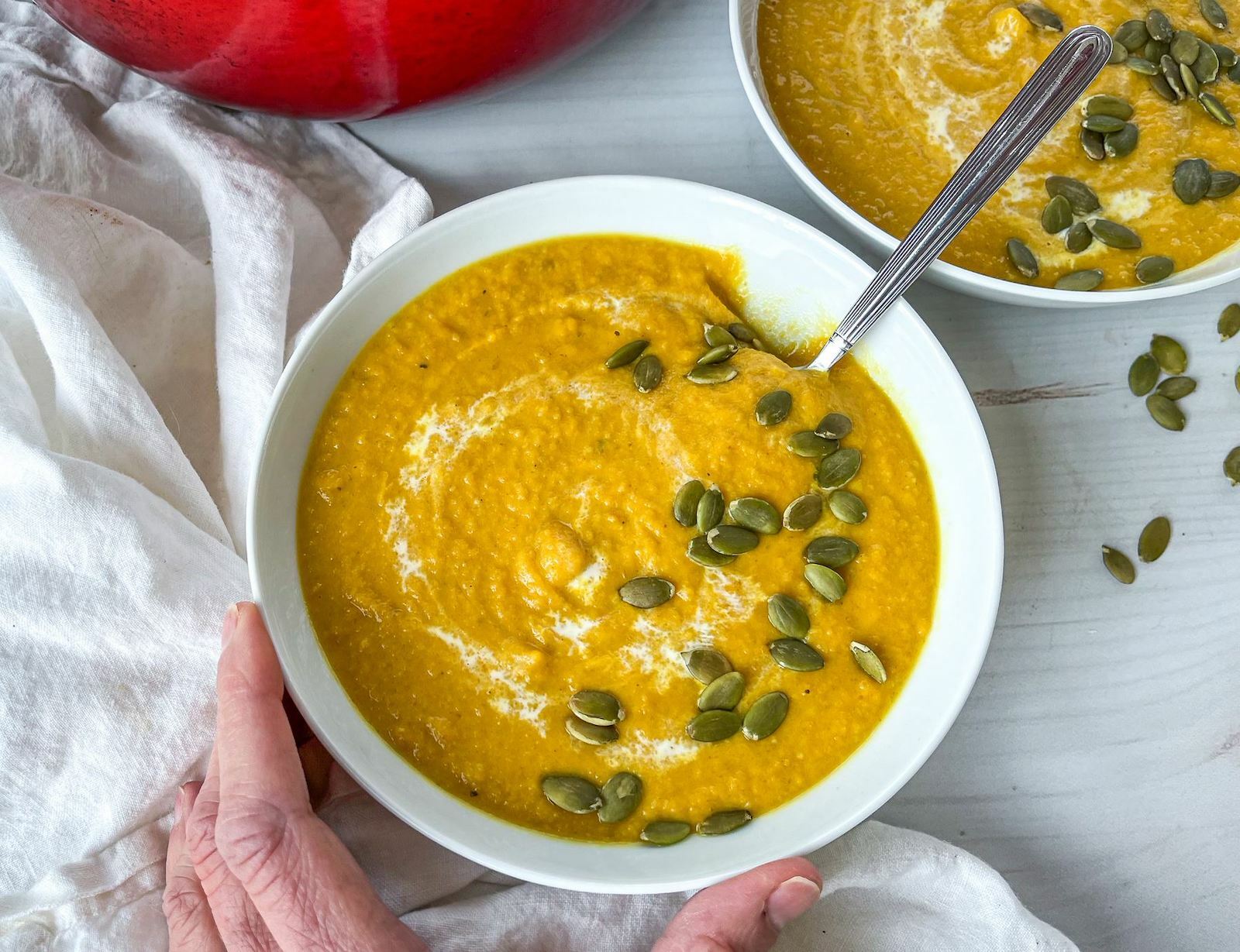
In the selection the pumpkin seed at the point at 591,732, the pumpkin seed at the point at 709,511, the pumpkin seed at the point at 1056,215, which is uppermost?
the pumpkin seed at the point at 1056,215

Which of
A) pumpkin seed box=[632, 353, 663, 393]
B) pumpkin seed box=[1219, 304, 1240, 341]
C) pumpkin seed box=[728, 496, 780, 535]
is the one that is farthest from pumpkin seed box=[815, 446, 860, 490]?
pumpkin seed box=[1219, 304, 1240, 341]

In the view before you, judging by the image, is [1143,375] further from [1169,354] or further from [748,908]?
[748,908]

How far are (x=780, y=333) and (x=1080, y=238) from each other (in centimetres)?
61

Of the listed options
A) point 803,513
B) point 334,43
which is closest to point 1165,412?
point 803,513

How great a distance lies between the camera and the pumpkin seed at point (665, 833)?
1.79 meters

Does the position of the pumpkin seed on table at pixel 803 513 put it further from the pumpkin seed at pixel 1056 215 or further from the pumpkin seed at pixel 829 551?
the pumpkin seed at pixel 1056 215

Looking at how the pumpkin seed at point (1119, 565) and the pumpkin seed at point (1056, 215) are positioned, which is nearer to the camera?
the pumpkin seed at point (1056, 215)

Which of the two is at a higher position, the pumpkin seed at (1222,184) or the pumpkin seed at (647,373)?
the pumpkin seed at (1222,184)

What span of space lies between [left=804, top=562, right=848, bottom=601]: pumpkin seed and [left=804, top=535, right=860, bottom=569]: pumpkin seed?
12mm

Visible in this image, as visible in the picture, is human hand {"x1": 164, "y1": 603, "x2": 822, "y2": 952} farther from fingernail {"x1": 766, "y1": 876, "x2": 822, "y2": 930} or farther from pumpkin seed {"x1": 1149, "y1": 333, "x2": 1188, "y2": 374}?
pumpkin seed {"x1": 1149, "y1": 333, "x2": 1188, "y2": 374}

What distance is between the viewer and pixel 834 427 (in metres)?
1.86

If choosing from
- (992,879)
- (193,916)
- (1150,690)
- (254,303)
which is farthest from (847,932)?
(254,303)

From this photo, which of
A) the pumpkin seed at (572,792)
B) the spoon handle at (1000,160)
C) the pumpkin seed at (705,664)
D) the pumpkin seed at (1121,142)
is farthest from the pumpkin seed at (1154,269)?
the pumpkin seed at (572,792)

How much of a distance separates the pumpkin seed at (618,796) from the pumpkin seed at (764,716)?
21 cm
